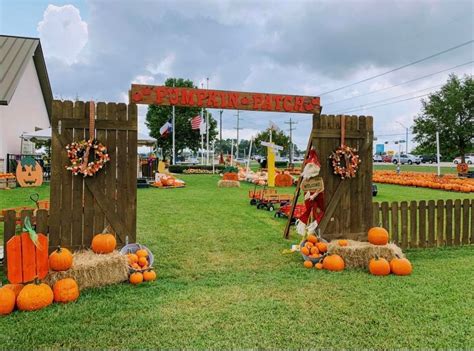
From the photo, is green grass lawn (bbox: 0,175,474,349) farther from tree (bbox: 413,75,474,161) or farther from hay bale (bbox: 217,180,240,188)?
tree (bbox: 413,75,474,161)

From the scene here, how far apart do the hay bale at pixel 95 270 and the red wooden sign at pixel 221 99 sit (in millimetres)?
2265

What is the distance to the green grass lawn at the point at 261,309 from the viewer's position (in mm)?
3328

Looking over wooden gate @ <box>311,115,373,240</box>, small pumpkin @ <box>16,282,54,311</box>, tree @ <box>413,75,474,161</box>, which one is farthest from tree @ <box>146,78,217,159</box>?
small pumpkin @ <box>16,282,54,311</box>

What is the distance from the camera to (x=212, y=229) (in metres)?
8.34

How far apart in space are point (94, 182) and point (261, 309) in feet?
9.58

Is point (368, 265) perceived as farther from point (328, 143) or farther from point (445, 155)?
point (445, 155)

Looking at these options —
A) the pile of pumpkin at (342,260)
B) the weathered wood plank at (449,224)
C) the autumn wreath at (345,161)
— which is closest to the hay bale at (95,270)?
the pile of pumpkin at (342,260)

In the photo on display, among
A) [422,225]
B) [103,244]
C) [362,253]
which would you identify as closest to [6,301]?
[103,244]

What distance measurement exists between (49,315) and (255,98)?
4.11 meters

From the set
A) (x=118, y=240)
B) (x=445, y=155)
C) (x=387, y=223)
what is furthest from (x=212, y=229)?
(x=445, y=155)

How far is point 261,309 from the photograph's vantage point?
4004mm

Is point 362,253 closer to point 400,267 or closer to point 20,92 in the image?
point 400,267

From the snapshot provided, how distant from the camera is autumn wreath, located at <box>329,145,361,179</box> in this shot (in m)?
6.20

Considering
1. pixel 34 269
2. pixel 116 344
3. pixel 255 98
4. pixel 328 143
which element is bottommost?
pixel 116 344
